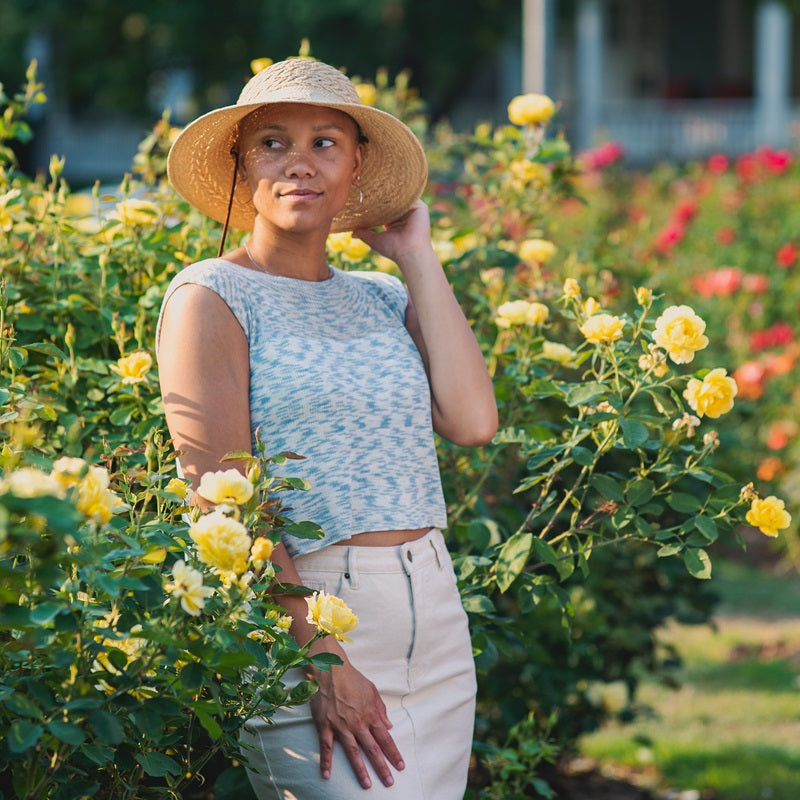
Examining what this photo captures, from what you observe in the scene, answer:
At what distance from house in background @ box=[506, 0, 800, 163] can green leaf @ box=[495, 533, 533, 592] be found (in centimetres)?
1704

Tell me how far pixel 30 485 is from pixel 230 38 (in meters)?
18.4

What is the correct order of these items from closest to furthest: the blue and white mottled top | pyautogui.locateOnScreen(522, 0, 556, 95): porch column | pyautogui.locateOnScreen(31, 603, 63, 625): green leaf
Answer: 1. pyautogui.locateOnScreen(31, 603, 63, 625): green leaf
2. the blue and white mottled top
3. pyautogui.locateOnScreen(522, 0, 556, 95): porch column

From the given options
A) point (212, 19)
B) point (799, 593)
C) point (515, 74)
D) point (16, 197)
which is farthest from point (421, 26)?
point (16, 197)

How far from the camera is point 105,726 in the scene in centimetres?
165

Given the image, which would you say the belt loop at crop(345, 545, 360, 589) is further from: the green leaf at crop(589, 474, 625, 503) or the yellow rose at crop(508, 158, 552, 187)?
the yellow rose at crop(508, 158, 552, 187)

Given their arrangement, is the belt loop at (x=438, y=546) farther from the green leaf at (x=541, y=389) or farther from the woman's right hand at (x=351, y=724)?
the green leaf at (x=541, y=389)

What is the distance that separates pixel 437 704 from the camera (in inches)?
89.1

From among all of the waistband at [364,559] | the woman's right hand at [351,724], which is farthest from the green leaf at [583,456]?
the woman's right hand at [351,724]

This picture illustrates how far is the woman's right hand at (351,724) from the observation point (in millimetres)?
2086

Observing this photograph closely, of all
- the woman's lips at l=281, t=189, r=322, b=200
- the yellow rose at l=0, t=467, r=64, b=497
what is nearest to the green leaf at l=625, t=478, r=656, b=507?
the woman's lips at l=281, t=189, r=322, b=200

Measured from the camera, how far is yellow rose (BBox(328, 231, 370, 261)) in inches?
114

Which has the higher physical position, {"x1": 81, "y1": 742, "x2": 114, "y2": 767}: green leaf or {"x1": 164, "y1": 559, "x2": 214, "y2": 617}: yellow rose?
{"x1": 164, "y1": 559, "x2": 214, "y2": 617}: yellow rose

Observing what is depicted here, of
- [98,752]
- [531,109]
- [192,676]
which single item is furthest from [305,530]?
[531,109]

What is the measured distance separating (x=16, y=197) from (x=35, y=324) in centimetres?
30
